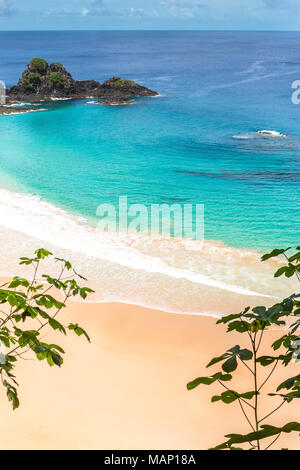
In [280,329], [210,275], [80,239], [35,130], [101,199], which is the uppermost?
[35,130]

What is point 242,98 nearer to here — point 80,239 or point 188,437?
point 80,239

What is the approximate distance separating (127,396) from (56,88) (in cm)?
4092

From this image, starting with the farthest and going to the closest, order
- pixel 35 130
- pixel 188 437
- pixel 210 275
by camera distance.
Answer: pixel 35 130 < pixel 210 275 < pixel 188 437

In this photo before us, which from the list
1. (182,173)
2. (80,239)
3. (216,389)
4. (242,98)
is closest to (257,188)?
(182,173)

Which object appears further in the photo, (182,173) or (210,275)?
(182,173)

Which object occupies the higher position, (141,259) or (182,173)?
(182,173)

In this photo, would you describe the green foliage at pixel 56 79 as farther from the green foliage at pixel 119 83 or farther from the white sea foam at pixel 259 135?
the white sea foam at pixel 259 135

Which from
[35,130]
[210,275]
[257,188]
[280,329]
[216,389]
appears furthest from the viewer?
[35,130]

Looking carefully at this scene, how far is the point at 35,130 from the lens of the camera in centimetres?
3203

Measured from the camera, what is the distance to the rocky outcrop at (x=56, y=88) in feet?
144

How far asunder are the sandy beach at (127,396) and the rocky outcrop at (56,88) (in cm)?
3603

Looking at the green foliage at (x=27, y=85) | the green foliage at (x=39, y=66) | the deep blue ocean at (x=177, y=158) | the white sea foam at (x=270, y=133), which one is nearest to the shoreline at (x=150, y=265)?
the deep blue ocean at (x=177, y=158)

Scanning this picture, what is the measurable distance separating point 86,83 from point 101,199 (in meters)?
30.2

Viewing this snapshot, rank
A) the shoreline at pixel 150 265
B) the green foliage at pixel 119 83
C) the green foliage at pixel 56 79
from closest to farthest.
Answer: the shoreline at pixel 150 265 → the green foliage at pixel 56 79 → the green foliage at pixel 119 83
